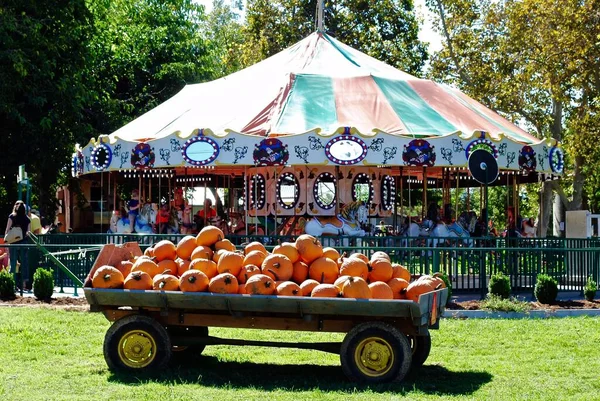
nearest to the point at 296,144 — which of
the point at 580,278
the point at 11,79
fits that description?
the point at 580,278

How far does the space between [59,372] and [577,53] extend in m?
25.5

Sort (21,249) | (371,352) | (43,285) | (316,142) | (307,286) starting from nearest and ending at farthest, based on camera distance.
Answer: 1. (371,352)
2. (307,286)
3. (43,285)
4. (21,249)
5. (316,142)

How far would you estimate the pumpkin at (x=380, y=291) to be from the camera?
364 inches

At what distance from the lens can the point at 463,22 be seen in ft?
127

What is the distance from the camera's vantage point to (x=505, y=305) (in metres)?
14.6

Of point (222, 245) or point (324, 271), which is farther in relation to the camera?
point (222, 245)

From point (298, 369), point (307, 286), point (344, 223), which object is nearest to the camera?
point (307, 286)

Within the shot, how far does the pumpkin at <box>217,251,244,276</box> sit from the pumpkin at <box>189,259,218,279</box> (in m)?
0.05

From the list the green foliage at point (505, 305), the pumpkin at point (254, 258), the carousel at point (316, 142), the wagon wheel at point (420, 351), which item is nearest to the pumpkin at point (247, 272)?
the pumpkin at point (254, 258)

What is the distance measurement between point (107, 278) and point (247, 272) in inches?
58.7

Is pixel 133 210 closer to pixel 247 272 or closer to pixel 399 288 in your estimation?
pixel 247 272

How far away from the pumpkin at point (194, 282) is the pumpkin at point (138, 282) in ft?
1.27

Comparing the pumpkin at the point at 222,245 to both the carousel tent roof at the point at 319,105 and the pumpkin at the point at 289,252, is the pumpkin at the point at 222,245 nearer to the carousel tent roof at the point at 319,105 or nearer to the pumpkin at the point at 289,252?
the pumpkin at the point at 289,252

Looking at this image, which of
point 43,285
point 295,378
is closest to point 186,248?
point 295,378
